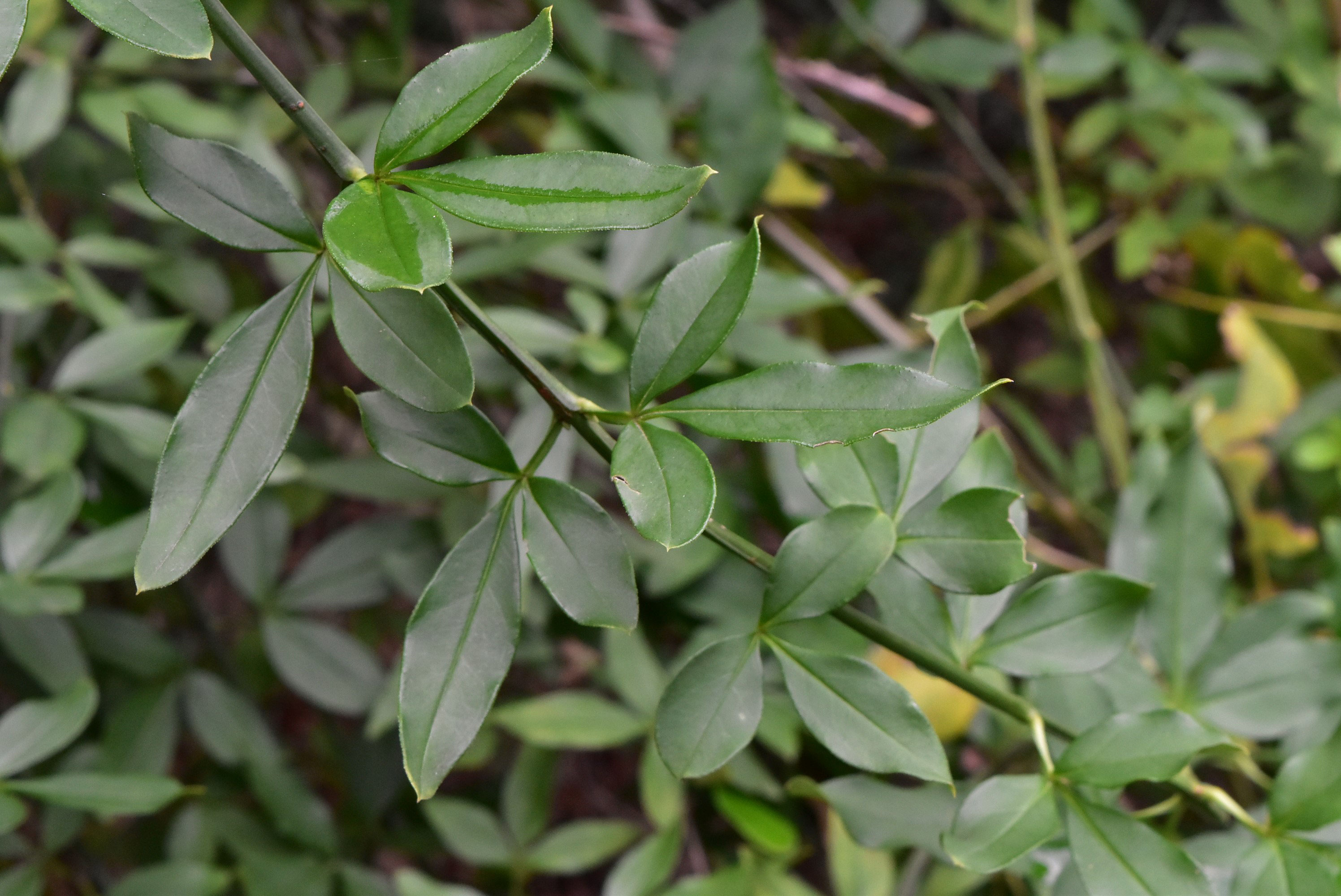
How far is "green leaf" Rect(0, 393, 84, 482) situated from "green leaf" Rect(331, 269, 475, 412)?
527 millimetres

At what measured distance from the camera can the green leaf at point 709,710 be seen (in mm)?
434

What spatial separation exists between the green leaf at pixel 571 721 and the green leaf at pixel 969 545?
1.56ft

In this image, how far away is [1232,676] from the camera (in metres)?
0.72

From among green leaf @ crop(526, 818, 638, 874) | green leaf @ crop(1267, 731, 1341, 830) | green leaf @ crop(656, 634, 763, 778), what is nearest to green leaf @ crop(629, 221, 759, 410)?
green leaf @ crop(656, 634, 763, 778)

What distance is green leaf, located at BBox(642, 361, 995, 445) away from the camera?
38 cm

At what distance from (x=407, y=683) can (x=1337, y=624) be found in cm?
70

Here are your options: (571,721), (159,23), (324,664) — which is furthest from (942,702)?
(159,23)

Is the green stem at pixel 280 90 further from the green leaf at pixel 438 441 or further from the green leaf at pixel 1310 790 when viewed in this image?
the green leaf at pixel 1310 790

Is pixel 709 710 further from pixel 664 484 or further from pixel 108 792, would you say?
pixel 108 792

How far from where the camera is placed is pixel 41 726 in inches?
26.8

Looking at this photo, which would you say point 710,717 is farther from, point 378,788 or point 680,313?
point 378,788

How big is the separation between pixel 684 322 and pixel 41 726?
0.55m

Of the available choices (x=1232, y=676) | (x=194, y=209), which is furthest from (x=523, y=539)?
(x=1232, y=676)

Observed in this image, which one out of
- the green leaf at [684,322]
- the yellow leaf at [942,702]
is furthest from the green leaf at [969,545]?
the yellow leaf at [942,702]
